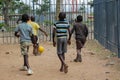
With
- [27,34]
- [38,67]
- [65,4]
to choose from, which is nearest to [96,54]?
[38,67]

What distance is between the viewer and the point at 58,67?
10.1 m

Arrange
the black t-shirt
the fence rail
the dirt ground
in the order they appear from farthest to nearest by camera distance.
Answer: the fence rail → the black t-shirt → the dirt ground

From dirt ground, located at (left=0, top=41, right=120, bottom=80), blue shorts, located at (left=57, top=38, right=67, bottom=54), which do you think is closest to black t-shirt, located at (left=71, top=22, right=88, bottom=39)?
dirt ground, located at (left=0, top=41, right=120, bottom=80)

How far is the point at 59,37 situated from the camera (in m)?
9.27

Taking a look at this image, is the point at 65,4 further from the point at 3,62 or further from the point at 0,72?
the point at 0,72

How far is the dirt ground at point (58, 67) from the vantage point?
28.9ft

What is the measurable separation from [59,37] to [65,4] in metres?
9.55

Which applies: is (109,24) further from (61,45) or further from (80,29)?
(61,45)

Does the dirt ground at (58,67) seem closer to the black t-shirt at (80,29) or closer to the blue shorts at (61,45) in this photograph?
the blue shorts at (61,45)

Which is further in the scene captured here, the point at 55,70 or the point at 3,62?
the point at 3,62

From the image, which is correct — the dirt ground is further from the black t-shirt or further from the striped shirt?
the striped shirt

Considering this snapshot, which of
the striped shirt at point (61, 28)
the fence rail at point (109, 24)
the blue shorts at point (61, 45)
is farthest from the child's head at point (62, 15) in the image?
the fence rail at point (109, 24)

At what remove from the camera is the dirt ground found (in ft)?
28.9

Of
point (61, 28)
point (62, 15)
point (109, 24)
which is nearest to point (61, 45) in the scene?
point (61, 28)
